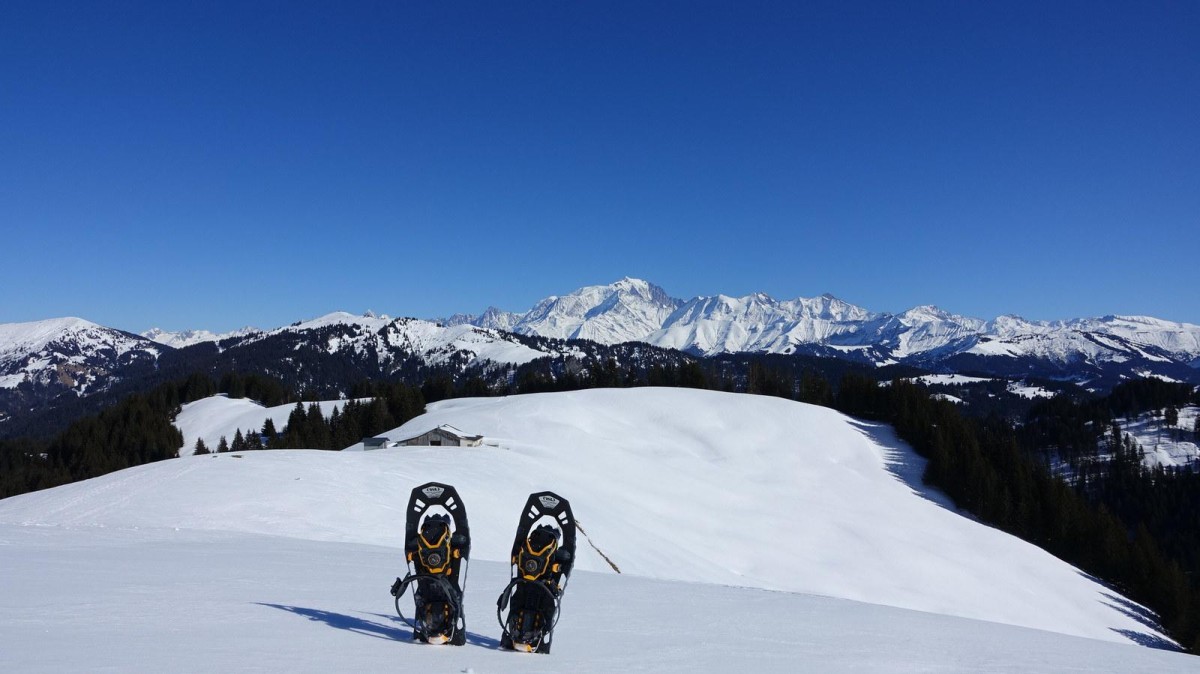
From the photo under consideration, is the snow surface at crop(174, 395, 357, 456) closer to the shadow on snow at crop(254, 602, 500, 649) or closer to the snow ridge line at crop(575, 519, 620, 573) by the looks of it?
the snow ridge line at crop(575, 519, 620, 573)

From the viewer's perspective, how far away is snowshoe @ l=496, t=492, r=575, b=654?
9.11 meters

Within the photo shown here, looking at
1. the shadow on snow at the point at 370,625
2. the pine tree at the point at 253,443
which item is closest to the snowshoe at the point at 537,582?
the shadow on snow at the point at 370,625

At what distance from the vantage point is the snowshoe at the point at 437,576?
906 centimetres

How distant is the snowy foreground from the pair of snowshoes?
0.43 metres

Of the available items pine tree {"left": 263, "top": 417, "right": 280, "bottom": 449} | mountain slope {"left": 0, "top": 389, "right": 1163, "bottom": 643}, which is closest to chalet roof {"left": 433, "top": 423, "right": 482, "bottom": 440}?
mountain slope {"left": 0, "top": 389, "right": 1163, "bottom": 643}

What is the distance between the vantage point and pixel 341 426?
8431cm

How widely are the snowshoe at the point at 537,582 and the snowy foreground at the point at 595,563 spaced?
414 millimetres

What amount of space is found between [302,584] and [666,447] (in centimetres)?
5511

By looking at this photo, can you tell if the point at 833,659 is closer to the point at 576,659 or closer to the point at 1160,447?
the point at 576,659

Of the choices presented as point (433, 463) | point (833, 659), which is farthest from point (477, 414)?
point (833, 659)

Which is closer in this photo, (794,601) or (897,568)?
(794,601)

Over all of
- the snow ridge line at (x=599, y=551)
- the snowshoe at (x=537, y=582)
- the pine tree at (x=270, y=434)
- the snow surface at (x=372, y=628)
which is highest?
the snowshoe at (x=537, y=582)

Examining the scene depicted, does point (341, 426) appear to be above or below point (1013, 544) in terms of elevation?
above

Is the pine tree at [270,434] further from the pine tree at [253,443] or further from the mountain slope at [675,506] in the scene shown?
the mountain slope at [675,506]
